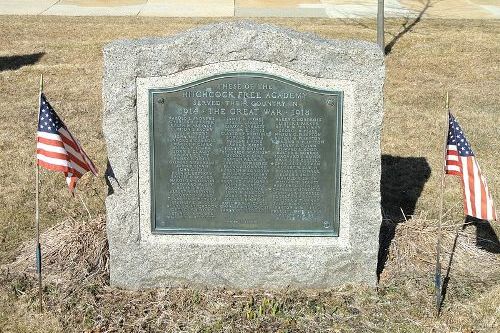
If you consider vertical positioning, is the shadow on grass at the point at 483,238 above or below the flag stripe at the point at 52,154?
below

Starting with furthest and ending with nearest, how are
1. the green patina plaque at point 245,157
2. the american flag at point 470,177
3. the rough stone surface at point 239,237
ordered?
the green patina plaque at point 245,157 → the rough stone surface at point 239,237 → the american flag at point 470,177

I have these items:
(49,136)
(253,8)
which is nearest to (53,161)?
(49,136)

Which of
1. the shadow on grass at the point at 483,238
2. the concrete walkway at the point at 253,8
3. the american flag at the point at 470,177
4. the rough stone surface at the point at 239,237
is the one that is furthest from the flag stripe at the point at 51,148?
the concrete walkway at the point at 253,8

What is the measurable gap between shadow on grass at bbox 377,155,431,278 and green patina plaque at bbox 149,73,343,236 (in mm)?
949

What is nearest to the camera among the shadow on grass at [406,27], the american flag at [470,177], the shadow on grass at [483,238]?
the american flag at [470,177]

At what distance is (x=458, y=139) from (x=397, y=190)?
2589 mm

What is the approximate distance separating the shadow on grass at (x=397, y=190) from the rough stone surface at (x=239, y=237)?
620 millimetres

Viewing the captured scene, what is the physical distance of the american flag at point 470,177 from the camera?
5246 millimetres

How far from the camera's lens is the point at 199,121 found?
5.51 metres

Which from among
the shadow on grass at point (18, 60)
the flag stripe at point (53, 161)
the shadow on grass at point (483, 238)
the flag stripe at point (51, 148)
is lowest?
the shadow on grass at point (483, 238)

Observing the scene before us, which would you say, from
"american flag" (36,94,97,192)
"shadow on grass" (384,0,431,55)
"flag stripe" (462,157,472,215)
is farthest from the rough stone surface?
"shadow on grass" (384,0,431,55)

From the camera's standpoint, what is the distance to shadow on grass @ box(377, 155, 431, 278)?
6.48m

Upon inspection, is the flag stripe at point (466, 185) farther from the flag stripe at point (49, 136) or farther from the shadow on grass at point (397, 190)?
the flag stripe at point (49, 136)

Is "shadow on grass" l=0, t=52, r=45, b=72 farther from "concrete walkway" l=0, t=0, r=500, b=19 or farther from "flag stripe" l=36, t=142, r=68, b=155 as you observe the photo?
"flag stripe" l=36, t=142, r=68, b=155
